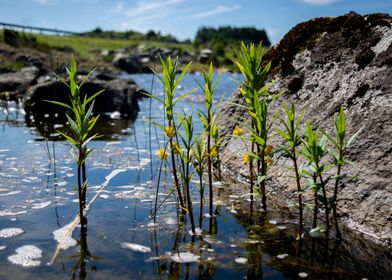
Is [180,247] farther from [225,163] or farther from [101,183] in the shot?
[225,163]

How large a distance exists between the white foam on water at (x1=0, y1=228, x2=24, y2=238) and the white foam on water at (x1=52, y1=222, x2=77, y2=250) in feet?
1.50

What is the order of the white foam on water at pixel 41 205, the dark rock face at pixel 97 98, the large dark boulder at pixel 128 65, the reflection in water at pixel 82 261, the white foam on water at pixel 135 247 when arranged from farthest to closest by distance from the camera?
the large dark boulder at pixel 128 65, the dark rock face at pixel 97 98, the white foam on water at pixel 41 205, the white foam on water at pixel 135 247, the reflection in water at pixel 82 261

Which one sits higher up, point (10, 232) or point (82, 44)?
point (82, 44)

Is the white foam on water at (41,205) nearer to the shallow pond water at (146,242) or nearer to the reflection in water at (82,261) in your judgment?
the shallow pond water at (146,242)

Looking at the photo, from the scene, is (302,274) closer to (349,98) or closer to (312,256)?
(312,256)

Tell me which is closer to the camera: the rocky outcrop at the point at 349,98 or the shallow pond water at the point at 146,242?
the shallow pond water at the point at 146,242

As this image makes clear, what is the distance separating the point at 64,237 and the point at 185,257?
5.20ft

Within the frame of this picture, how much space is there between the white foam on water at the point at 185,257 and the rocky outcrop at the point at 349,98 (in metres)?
1.47

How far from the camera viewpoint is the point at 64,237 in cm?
513

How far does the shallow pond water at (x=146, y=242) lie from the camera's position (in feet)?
14.3

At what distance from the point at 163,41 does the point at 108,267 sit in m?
171

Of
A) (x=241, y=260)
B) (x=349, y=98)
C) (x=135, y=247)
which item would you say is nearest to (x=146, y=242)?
(x=135, y=247)

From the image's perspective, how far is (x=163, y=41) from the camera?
170 m

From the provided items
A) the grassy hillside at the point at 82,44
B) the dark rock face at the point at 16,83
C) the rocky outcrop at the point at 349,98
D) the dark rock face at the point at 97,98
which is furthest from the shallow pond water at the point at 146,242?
the grassy hillside at the point at 82,44
